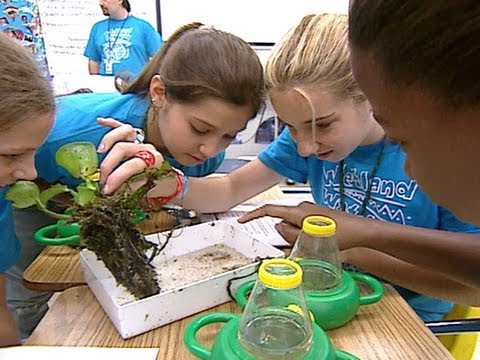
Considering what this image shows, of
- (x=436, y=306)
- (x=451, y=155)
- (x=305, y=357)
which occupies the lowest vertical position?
(x=436, y=306)

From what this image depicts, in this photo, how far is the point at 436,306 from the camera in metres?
0.95

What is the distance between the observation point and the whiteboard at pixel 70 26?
9.79 feet

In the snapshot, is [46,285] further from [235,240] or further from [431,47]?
[431,47]

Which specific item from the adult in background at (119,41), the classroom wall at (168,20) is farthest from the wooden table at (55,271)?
the adult in background at (119,41)

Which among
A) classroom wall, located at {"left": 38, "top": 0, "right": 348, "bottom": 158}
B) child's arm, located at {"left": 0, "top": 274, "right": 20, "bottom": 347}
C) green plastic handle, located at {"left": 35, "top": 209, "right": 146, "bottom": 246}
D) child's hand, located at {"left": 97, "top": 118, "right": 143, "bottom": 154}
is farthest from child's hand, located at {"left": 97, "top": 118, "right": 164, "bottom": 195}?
classroom wall, located at {"left": 38, "top": 0, "right": 348, "bottom": 158}

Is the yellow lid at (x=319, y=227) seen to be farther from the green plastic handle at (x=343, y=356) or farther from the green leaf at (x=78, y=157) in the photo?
the green leaf at (x=78, y=157)

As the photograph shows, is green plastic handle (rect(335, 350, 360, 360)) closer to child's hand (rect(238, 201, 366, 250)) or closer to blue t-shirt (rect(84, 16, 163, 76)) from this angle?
child's hand (rect(238, 201, 366, 250))

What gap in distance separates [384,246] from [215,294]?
0.30 m

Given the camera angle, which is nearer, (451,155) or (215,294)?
(451,155)

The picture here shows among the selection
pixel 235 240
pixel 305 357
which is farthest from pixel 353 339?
pixel 235 240

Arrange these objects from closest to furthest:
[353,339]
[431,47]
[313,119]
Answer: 1. [431,47]
2. [353,339]
3. [313,119]

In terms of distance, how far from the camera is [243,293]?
0.68 m

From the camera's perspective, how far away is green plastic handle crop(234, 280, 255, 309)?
2.19 ft

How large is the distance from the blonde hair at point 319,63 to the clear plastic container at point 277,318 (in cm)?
46
